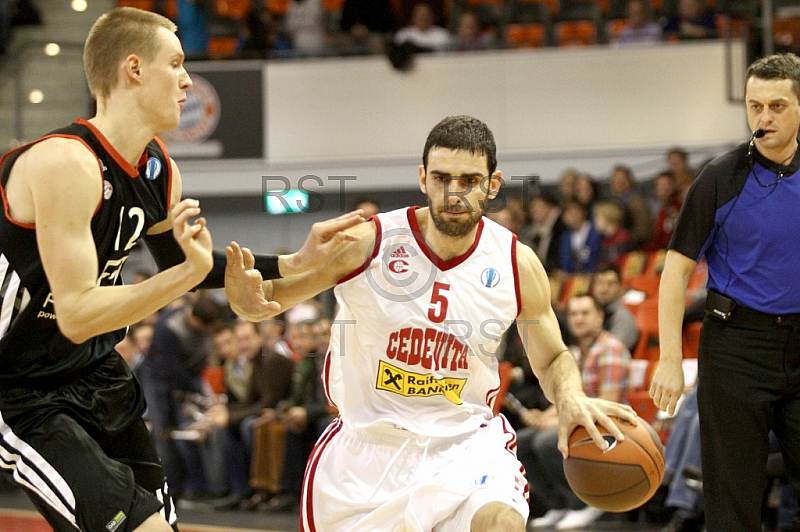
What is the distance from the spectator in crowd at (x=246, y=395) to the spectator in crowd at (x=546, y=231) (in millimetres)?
3120

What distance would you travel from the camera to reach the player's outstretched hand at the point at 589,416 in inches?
146

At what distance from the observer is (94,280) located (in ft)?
10.2

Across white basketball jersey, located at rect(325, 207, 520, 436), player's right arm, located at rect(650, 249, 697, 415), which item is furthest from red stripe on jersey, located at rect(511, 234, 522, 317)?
player's right arm, located at rect(650, 249, 697, 415)

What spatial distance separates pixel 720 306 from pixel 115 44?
9.07 ft

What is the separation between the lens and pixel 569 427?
378 cm

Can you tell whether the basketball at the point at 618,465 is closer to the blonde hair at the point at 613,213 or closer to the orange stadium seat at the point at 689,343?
the orange stadium seat at the point at 689,343

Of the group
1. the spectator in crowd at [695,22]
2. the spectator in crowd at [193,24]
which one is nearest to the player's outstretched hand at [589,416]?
the spectator in crowd at [695,22]

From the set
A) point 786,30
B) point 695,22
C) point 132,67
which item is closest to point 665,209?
point 786,30

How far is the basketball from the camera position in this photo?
3797 mm

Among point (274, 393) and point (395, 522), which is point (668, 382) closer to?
point (395, 522)

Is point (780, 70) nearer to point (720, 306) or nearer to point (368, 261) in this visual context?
point (720, 306)

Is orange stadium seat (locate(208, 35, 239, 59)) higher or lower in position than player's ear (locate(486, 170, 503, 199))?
higher

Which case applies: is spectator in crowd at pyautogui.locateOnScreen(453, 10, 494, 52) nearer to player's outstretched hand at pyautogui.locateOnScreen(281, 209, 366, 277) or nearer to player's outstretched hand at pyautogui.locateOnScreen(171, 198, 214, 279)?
player's outstretched hand at pyautogui.locateOnScreen(281, 209, 366, 277)

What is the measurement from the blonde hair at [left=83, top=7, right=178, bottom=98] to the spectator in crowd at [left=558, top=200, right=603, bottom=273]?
7357mm
